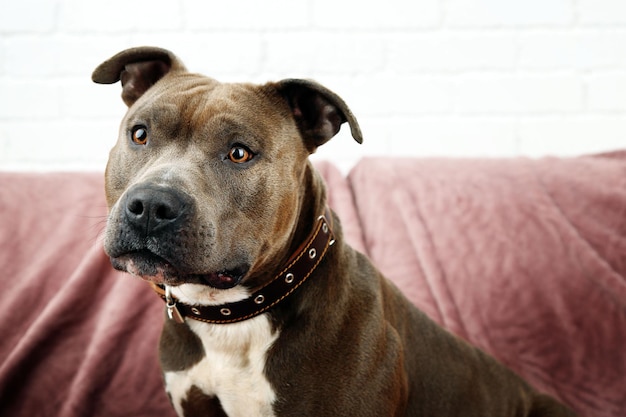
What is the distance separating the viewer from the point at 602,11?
11.6 ft

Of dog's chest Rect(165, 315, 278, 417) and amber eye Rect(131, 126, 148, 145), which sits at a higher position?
amber eye Rect(131, 126, 148, 145)

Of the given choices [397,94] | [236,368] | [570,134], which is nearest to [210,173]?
[236,368]

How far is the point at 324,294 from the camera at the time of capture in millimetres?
1935

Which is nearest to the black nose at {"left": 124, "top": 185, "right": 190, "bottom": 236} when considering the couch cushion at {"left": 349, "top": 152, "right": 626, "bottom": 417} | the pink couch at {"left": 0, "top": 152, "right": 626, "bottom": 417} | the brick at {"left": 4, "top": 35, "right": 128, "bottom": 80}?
the pink couch at {"left": 0, "top": 152, "right": 626, "bottom": 417}

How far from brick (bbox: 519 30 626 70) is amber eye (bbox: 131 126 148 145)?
2.39 meters

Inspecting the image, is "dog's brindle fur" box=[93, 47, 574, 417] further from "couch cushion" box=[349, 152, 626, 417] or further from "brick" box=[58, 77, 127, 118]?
"brick" box=[58, 77, 127, 118]

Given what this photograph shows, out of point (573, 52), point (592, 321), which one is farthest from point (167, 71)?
point (573, 52)

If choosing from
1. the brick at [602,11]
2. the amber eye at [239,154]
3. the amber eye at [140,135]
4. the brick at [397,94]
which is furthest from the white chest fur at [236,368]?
the brick at [602,11]

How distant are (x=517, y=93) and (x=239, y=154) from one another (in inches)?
88.2

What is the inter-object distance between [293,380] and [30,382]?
1.36 metres

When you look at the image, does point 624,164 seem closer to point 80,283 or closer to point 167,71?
point 167,71

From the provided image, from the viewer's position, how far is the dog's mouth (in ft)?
5.36

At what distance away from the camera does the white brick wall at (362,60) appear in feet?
11.4

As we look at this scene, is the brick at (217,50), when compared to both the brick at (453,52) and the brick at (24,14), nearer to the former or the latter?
the brick at (24,14)
